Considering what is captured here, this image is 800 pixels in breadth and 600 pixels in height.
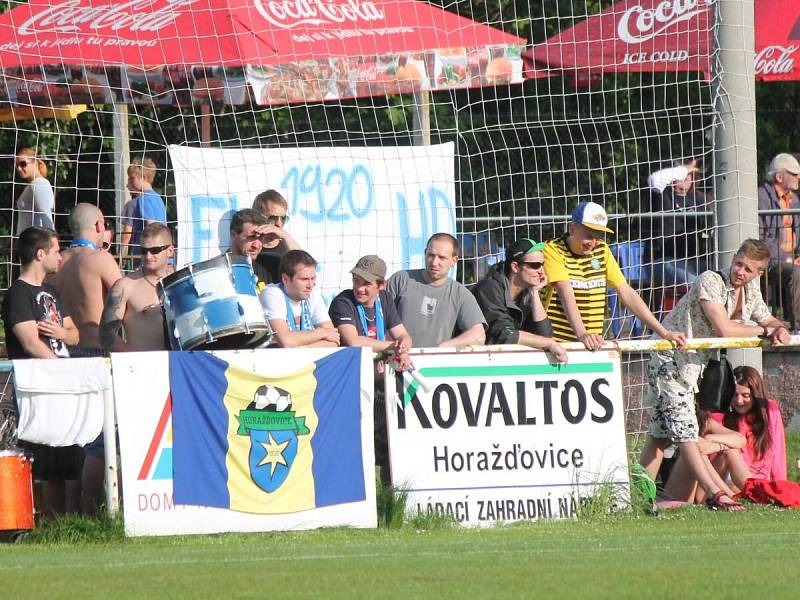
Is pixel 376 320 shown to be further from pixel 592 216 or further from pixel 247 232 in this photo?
pixel 592 216

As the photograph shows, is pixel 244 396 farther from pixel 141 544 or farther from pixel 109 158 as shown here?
pixel 109 158

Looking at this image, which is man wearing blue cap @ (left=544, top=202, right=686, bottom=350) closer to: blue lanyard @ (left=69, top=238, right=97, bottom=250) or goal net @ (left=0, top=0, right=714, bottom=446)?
goal net @ (left=0, top=0, right=714, bottom=446)

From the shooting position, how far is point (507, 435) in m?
10.2

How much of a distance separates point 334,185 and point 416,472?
375cm

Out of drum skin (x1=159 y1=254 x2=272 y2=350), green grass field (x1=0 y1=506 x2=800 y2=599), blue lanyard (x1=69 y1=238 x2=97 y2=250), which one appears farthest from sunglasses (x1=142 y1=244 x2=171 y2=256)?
green grass field (x1=0 y1=506 x2=800 y2=599)

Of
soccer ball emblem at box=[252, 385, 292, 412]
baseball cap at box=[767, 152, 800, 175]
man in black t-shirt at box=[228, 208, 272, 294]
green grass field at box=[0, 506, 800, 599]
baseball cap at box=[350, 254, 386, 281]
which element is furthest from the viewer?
baseball cap at box=[767, 152, 800, 175]

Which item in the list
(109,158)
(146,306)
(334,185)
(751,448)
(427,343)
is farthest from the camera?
(109,158)

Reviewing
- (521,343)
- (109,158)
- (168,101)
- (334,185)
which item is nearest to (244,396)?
(521,343)

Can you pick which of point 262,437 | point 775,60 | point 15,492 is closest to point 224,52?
point 262,437

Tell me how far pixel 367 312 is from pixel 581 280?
1705 millimetres

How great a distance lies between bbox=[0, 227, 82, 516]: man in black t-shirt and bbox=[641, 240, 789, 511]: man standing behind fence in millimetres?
4170

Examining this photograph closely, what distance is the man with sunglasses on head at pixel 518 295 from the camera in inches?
433

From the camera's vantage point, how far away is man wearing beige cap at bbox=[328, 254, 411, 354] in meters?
10.3

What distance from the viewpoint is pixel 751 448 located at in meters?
11.8
